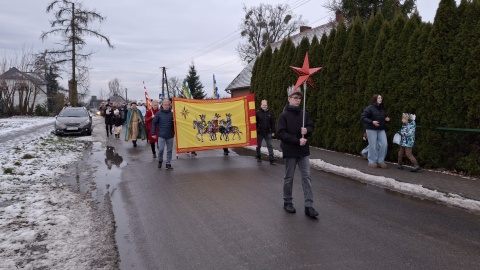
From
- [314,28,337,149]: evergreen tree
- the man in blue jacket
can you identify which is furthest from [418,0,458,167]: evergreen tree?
the man in blue jacket

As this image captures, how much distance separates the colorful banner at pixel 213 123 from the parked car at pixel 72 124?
1122 centimetres

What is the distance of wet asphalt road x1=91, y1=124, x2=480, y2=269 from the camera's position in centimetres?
420

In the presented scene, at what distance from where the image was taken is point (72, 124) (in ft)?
66.6

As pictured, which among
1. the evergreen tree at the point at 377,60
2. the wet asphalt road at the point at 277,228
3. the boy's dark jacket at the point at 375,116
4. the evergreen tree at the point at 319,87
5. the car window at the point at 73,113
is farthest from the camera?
the car window at the point at 73,113

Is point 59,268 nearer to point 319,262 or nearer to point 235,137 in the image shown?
point 319,262

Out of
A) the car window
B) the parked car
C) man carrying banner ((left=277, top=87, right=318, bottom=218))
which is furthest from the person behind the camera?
the car window

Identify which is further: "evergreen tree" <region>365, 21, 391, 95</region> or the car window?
the car window

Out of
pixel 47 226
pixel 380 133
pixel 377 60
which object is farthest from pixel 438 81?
pixel 47 226

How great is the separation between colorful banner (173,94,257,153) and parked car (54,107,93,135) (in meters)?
11.2

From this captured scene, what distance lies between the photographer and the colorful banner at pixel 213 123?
1152cm

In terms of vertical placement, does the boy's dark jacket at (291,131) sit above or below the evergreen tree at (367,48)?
below

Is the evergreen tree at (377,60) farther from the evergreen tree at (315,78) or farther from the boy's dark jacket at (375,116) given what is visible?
the evergreen tree at (315,78)

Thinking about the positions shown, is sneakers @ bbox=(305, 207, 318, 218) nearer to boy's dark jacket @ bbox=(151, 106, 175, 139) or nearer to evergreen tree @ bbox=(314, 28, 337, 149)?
boy's dark jacket @ bbox=(151, 106, 175, 139)

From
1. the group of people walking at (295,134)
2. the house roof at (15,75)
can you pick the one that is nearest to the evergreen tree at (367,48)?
the group of people walking at (295,134)
